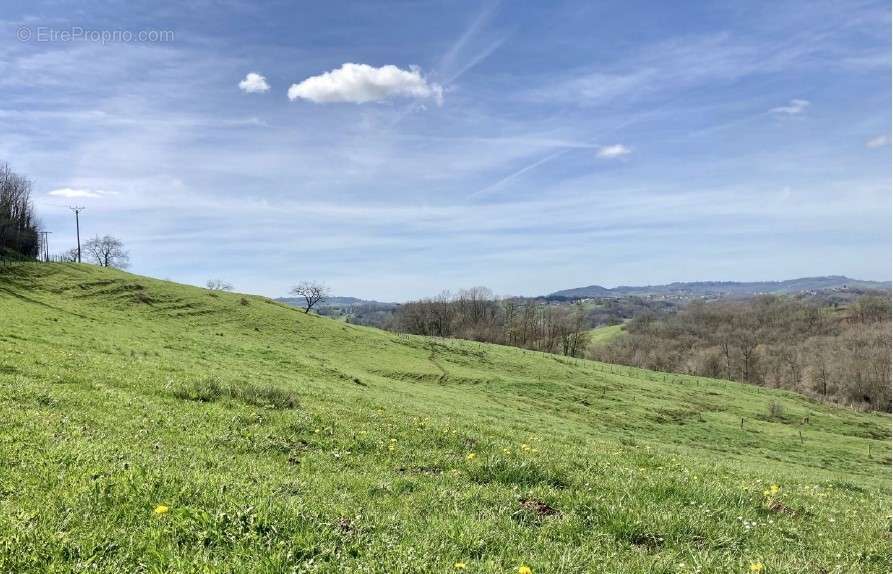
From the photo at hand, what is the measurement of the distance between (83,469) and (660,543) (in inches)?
→ 334

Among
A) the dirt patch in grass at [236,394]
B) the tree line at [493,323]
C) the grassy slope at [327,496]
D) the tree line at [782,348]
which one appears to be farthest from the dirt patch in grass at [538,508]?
the tree line at [493,323]

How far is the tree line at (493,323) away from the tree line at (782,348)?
1542cm

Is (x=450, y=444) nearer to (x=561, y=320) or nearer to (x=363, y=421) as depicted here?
(x=363, y=421)

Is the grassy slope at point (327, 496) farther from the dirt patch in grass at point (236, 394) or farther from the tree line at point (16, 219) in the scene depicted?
the tree line at point (16, 219)

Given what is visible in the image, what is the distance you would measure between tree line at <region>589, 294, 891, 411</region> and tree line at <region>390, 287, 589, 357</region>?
50.6 ft

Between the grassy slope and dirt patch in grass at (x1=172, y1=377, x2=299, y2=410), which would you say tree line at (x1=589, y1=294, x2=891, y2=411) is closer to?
the grassy slope

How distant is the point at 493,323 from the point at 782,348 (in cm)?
7778

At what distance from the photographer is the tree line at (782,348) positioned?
356 ft

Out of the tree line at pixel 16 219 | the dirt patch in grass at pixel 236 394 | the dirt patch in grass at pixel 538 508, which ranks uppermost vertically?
the tree line at pixel 16 219

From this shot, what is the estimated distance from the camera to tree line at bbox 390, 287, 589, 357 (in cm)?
Result: 13512

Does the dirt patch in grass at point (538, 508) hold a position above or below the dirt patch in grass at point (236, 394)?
below

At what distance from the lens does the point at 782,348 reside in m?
145

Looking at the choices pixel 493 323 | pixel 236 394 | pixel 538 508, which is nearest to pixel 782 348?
pixel 493 323

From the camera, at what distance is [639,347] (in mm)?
160750
